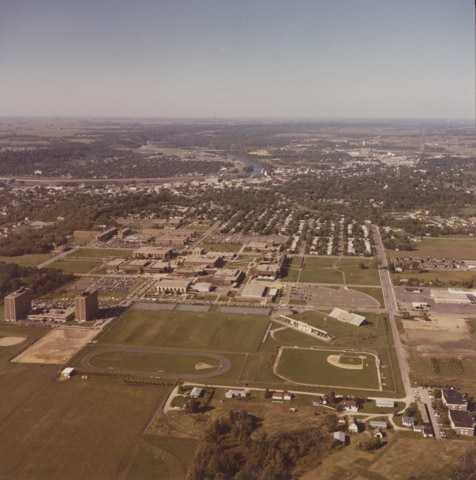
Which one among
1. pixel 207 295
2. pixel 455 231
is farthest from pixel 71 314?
pixel 455 231

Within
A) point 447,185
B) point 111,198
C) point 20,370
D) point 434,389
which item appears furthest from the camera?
point 447,185

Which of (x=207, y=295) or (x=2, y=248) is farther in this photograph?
(x=2, y=248)

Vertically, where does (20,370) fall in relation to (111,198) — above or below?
below

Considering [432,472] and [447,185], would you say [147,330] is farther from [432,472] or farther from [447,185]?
[447,185]

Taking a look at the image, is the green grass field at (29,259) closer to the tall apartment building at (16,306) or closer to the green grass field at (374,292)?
the tall apartment building at (16,306)

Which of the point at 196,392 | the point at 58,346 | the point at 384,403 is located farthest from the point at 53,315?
the point at 384,403

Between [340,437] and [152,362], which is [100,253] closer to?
[152,362]

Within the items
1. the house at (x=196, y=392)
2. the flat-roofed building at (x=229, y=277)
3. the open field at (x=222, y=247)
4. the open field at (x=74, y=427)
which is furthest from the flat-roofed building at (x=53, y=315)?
the open field at (x=222, y=247)
